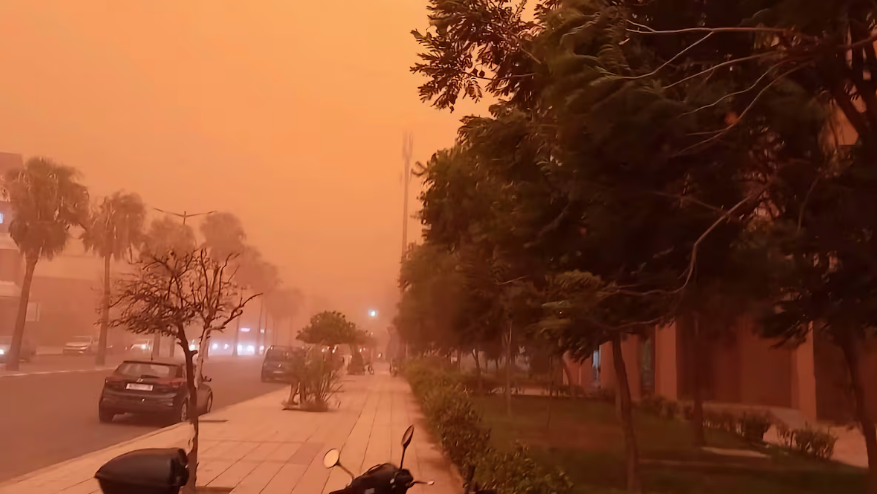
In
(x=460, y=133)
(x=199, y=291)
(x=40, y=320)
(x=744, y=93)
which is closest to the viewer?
(x=744, y=93)

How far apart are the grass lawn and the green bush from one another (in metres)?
0.33

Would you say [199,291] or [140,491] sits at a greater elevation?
[199,291]

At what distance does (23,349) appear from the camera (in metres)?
22.4

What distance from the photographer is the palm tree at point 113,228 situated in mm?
13750

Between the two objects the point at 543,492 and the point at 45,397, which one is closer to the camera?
the point at 543,492

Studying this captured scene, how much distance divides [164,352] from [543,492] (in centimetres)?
1054

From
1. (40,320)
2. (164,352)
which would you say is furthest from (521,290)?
(40,320)

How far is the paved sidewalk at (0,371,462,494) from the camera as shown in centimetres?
714

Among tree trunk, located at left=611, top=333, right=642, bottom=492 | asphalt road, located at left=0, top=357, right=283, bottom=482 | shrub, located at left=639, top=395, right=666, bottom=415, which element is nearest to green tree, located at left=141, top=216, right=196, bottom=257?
asphalt road, located at left=0, top=357, right=283, bottom=482

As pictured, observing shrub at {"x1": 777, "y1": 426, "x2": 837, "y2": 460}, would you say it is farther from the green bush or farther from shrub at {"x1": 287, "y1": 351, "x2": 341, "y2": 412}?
shrub at {"x1": 287, "y1": 351, "x2": 341, "y2": 412}

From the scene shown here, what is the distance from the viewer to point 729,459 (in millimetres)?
10672

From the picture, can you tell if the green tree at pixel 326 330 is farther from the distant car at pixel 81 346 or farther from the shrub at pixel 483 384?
the distant car at pixel 81 346

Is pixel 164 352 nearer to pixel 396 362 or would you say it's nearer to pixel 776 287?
pixel 776 287

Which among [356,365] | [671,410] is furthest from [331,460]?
[356,365]
